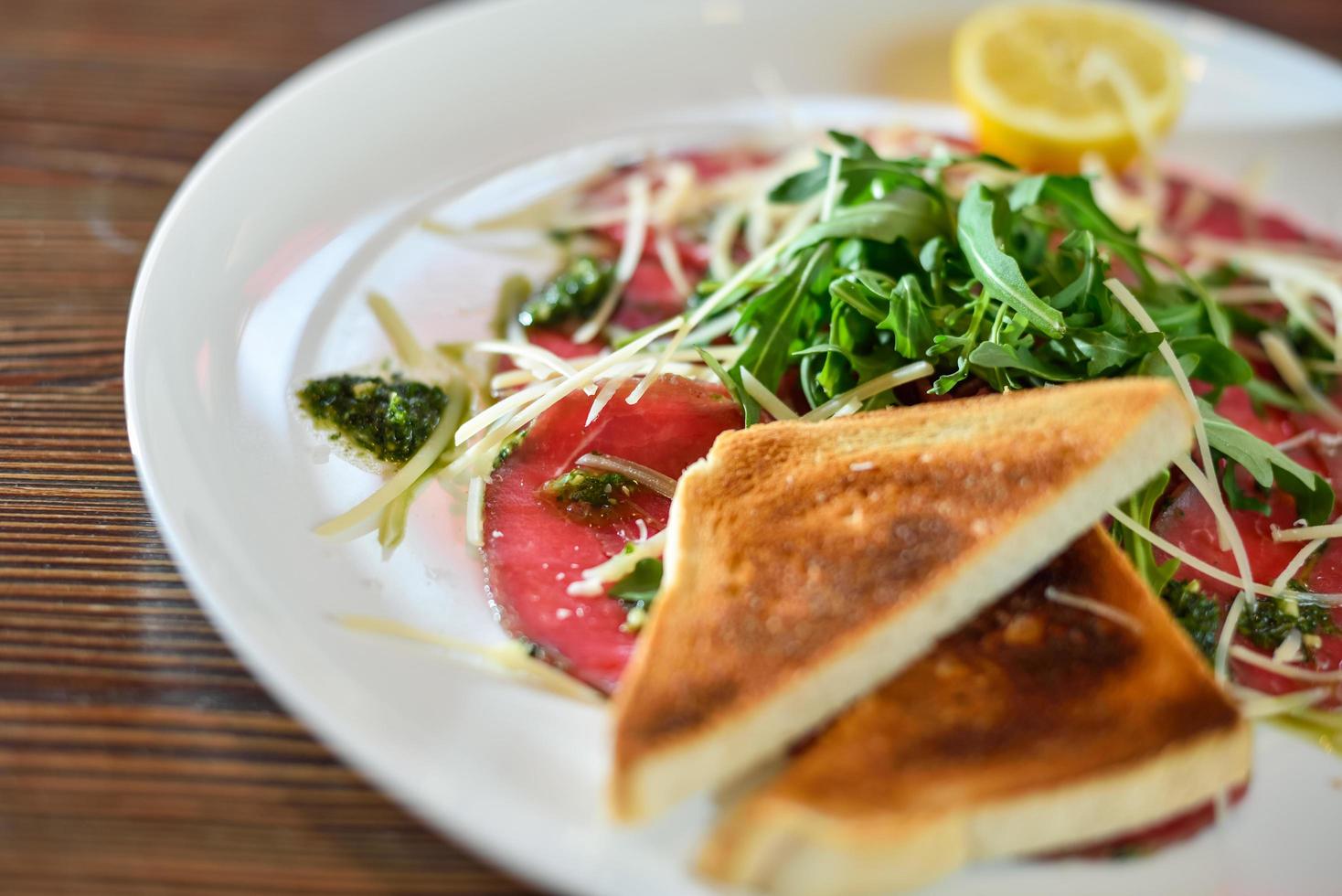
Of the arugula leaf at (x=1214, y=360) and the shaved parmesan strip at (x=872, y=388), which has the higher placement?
the arugula leaf at (x=1214, y=360)

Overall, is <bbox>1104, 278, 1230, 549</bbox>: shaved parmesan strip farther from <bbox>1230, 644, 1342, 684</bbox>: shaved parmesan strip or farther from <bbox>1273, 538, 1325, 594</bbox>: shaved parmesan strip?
<bbox>1230, 644, 1342, 684</bbox>: shaved parmesan strip

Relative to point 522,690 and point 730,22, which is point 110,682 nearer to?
point 522,690

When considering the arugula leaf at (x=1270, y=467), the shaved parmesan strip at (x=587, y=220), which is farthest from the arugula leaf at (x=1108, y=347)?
the shaved parmesan strip at (x=587, y=220)

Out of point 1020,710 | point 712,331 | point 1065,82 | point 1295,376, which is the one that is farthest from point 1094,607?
point 1065,82

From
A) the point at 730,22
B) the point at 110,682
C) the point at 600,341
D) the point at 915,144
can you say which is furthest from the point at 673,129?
Result: the point at 110,682

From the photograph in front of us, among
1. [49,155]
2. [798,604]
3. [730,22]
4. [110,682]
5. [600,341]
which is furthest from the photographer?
[730,22]

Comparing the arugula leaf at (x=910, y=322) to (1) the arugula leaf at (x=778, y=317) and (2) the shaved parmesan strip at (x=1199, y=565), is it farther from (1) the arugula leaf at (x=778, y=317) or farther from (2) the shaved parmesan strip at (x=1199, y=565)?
(2) the shaved parmesan strip at (x=1199, y=565)

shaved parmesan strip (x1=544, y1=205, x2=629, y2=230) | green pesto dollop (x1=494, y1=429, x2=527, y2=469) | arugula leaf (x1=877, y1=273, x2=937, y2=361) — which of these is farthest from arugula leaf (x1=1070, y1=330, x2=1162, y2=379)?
shaved parmesan strip (x1=544, y1=205, x2=629, y2=230)
